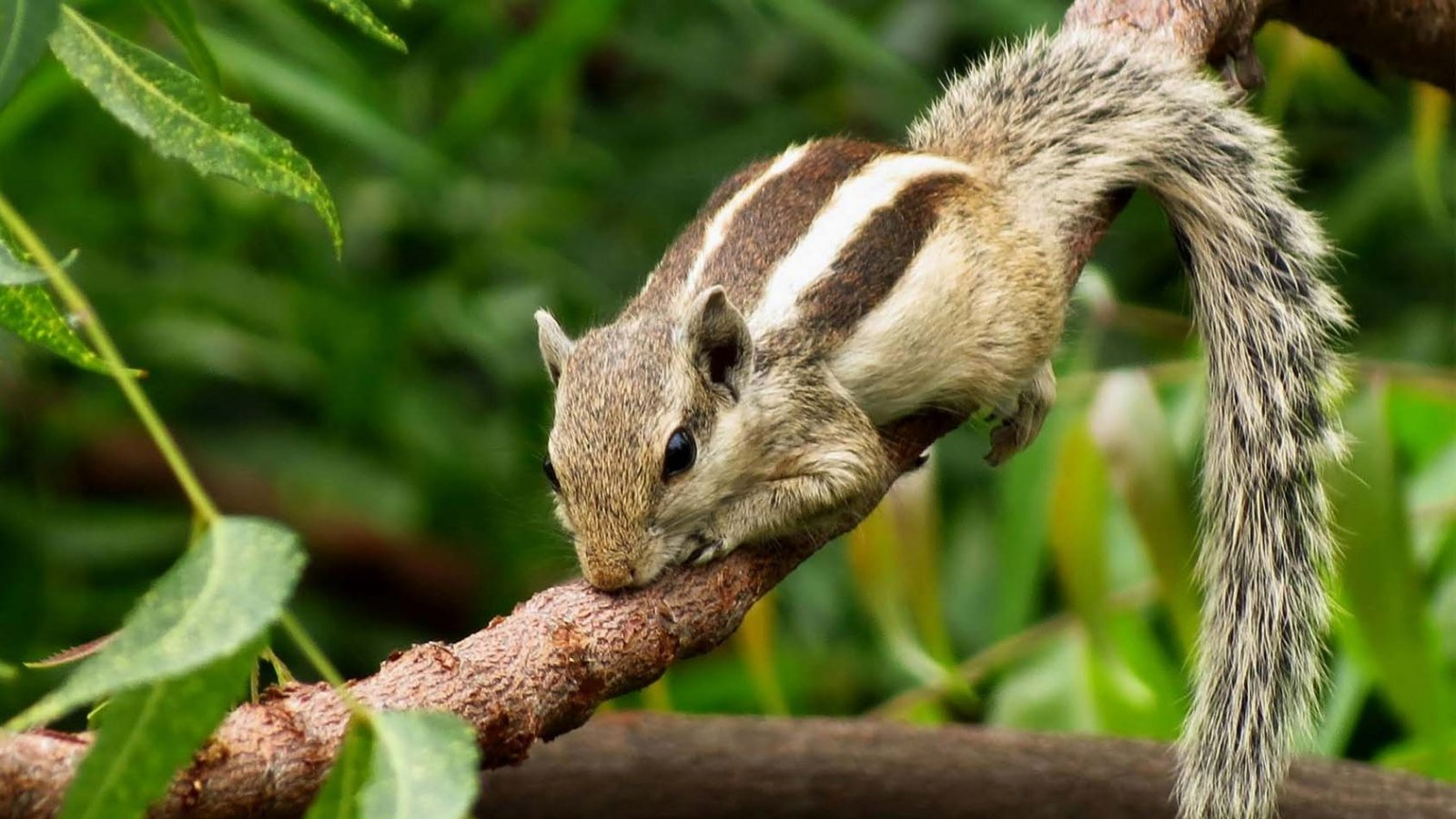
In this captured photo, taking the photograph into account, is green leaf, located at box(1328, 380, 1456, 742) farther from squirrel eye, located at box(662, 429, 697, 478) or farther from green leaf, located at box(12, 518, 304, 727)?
green leaf, located at box(12, 518, 304, 727)

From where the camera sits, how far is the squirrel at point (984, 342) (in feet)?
7.23

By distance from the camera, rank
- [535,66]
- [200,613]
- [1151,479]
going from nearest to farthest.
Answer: [200,613]
[1151,479]
[535,66]

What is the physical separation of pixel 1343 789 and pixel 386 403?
2409 millimetres

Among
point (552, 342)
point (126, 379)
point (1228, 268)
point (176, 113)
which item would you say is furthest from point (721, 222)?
point (126, 379)

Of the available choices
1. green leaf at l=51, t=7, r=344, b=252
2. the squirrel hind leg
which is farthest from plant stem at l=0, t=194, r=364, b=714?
the squirrel hind leg

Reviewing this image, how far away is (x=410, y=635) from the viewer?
477 centimetres

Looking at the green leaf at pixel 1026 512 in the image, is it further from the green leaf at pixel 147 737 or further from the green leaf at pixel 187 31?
the green leaf at pixel 147 737

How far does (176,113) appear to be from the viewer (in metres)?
1.28

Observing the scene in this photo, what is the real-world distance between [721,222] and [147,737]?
1449 mm

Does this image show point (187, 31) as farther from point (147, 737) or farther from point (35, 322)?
point (147, 737)

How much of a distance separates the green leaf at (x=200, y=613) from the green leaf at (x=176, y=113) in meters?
0.36

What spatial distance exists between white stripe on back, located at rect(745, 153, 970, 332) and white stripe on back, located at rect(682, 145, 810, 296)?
93mm

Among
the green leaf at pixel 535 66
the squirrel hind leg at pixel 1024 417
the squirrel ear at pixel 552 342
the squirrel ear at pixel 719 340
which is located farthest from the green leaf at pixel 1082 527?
the green leaf at pixel 535 66

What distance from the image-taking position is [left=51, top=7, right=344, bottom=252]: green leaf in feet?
4.05
